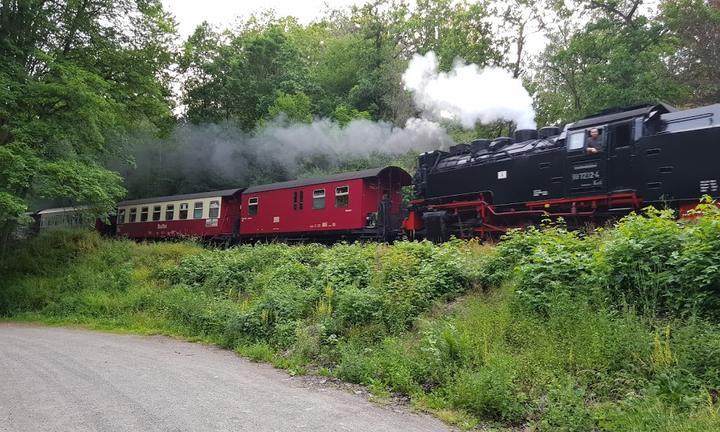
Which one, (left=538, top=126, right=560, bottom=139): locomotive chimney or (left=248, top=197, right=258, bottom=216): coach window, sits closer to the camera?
(left=538, top=126, right=560, bottom=139): locomotive chimney

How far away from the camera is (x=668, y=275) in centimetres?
624

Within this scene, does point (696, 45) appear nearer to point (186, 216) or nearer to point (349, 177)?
point (349, 177)

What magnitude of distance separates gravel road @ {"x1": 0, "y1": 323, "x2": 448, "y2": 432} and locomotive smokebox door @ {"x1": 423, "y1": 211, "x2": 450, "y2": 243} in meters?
8.72

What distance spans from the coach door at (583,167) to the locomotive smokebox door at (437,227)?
3.96 meters

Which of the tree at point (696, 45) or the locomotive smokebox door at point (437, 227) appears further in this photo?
the tree at point (696, 45)

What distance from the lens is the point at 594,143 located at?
42.1ft

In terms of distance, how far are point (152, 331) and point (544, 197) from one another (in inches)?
400

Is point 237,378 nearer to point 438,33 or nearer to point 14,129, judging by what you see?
point 14,129

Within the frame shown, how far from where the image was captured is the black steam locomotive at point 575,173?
36.5 feet

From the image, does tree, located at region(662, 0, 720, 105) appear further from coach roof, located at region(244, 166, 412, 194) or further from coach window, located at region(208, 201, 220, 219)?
coach window, located at region(208, 201, 220, 219)

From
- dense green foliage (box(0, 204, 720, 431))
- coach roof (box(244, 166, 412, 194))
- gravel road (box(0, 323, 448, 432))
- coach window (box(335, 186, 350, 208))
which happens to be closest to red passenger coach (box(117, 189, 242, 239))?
coach roof (box(244, 166, 412, 194))

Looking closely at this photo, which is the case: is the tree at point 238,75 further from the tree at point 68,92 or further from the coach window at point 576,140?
the coach window at point 576,140

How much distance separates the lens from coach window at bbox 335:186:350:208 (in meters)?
18.5

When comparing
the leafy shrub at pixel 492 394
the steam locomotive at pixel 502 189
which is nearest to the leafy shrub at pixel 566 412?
the leafy shrub at pixel 492 394
